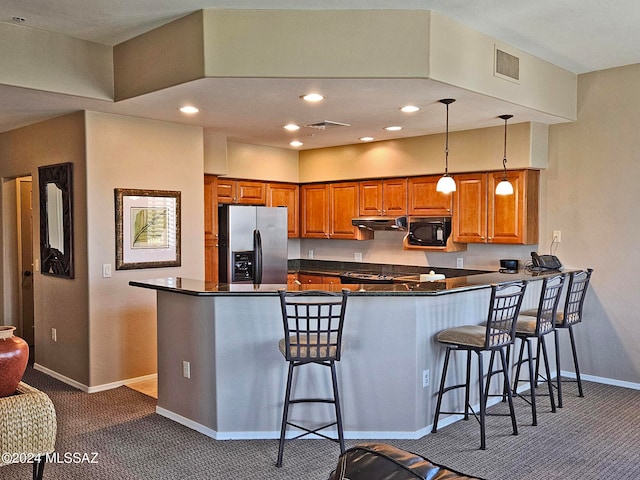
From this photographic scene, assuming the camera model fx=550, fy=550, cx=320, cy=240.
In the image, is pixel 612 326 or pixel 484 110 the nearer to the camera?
pixel 484 110

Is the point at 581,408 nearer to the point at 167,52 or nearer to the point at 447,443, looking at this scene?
the point at 447,443

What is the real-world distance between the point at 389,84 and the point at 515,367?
2721 millimetres

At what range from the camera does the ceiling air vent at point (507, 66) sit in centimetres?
416

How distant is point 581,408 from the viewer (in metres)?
4.37

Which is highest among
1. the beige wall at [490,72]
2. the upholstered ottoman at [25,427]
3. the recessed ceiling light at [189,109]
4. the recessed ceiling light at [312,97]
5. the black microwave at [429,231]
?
the beige wall at [490,72]

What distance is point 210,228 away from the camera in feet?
19.9

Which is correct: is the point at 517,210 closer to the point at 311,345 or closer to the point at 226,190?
the point at 311,345

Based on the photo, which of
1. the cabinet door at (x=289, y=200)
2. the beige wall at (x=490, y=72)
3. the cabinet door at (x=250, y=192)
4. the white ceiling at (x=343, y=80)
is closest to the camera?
the white ceiling at (x=343, y=80)

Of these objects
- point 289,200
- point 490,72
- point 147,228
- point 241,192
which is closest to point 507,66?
point 490,72

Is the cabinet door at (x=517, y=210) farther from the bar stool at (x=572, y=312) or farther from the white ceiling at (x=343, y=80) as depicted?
the bar stool at (x=572, y=312)

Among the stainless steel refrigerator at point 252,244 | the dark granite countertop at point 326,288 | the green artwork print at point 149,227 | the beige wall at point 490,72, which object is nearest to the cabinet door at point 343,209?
the stainless steel refrigerator at point 252,244

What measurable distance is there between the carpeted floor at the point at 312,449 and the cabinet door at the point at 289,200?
3402 mm

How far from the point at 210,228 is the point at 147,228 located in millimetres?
1064

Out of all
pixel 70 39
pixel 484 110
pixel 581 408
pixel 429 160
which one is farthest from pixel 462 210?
pixel 70 39
